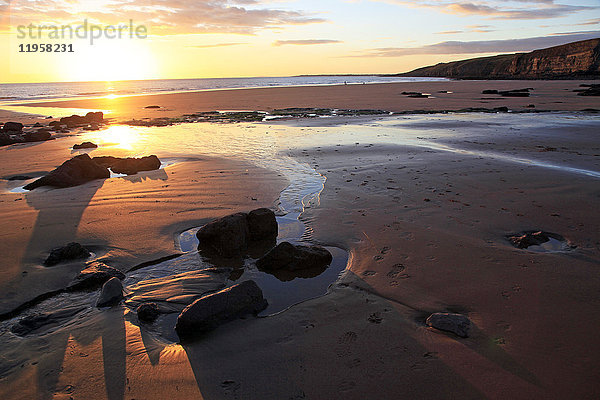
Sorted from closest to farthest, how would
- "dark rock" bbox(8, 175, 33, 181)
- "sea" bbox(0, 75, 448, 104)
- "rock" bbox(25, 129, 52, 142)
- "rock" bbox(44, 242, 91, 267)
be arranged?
"rock" bbox(44, 242, 91, 267) → "dark rock" bbox(8, 175, 33, 181) → "rock" bbox(25, 129, 52, 142) → "sea" bbox(0, 75, 448, 104)

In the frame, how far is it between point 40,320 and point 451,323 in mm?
3924

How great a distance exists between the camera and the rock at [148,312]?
3.90 m

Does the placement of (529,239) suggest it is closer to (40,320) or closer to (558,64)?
(40,320)

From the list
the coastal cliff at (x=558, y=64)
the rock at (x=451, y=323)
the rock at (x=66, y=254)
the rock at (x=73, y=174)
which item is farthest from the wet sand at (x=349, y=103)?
the coastal cliff at (x=558, y=64)

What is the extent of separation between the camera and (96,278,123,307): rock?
163 inches

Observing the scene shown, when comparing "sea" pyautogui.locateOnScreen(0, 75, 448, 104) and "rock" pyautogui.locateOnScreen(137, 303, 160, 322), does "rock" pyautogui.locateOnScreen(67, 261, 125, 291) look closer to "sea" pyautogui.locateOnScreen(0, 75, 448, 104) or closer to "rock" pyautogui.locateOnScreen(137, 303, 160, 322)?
"rock" pyautogui.locateOnScreen(137, 303, 160, 322)

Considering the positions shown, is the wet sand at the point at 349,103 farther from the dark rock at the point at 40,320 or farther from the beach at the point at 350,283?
the dark rock at the point at 40,320

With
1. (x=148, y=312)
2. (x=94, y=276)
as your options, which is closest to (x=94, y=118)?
(x=94, y=276)

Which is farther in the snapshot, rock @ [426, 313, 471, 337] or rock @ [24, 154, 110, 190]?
rock @ [24, 154, 110, 190]

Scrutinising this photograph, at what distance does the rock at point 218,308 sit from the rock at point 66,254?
7.34 ft

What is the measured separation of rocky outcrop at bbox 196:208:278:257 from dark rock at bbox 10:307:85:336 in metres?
1.82

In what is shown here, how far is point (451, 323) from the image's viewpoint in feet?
11.9

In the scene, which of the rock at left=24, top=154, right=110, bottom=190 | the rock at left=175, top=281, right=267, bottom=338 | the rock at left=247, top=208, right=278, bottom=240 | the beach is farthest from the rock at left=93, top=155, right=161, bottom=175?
the rock at left=175, top=281, right=267, bottom=338

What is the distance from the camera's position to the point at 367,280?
15.1 ft
